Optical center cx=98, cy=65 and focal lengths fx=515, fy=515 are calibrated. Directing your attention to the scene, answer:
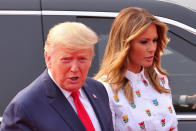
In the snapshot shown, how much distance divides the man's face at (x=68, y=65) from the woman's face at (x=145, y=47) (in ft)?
2.22

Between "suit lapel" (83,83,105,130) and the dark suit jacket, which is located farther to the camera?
"suit lapel" (83,83,105,130)

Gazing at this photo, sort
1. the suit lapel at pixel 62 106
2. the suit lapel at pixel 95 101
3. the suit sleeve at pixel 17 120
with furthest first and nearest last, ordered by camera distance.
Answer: the suit lapel at pixel 95 101 → the suit lapel at pixel 62 106 → the suit sleeve at pixel 17 120

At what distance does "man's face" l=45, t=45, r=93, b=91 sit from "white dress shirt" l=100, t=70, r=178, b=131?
614mm

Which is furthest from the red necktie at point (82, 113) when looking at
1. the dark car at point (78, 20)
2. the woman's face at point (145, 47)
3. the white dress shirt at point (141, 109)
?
the dark car at point (78, 20)

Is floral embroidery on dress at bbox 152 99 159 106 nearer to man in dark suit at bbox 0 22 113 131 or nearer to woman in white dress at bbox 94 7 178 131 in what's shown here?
woman in white dress at bbox 94 7 178 131

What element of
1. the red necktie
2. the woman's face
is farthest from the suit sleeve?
the woman's face

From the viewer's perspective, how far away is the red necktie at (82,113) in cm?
228

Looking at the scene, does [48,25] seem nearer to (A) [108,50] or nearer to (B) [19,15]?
(B) [19,15]

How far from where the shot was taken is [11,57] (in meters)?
3.16

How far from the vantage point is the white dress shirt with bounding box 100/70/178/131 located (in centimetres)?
277

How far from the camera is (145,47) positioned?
2.83 metres

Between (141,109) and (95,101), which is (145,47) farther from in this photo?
(95,101)

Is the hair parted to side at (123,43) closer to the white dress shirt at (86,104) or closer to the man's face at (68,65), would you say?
the white dress shirt at (86,104)

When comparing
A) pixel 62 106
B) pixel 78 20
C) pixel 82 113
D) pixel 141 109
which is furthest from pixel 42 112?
pixel 78 20
